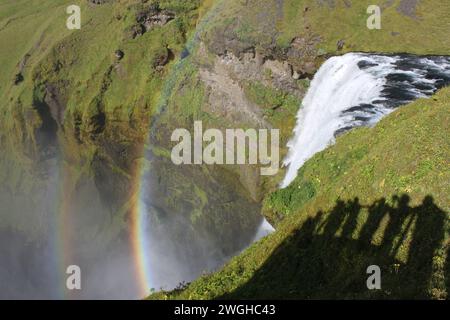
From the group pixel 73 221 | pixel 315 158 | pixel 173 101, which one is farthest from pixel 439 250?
pixel 73 221

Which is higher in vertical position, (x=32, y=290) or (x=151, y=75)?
(x=151, y=75)

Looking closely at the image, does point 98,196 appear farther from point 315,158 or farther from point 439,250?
point 439,250

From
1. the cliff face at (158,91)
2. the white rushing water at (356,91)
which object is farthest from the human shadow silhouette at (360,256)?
the white rushing water at (356,91)

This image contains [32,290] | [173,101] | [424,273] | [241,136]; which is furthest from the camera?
[32,290]

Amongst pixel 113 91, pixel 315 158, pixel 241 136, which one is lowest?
pixel 315 158

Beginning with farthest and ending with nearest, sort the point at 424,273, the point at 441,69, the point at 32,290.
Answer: the point at 32,290, the point at 441,69, the point at 424,273

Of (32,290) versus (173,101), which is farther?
(32,290)

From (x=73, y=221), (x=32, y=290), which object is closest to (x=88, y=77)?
(x=73, y=221)
